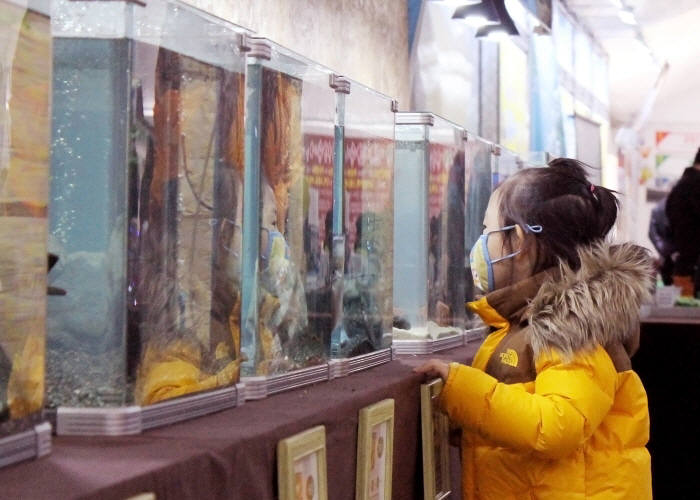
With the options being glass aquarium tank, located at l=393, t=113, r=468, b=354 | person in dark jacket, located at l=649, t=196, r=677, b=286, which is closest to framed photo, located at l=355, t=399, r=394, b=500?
glass aquarium tank, located at l=393, t=113, r=468, b=354

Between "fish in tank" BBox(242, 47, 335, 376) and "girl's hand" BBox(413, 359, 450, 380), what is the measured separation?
19 cm

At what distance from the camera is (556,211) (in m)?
2.03

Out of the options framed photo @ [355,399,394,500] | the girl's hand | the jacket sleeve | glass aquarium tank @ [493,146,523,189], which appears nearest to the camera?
framed photo @ [355,399,394,500]

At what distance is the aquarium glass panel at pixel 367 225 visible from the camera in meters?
1.91

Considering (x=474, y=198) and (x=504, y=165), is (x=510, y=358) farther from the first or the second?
(x=504, y=165)

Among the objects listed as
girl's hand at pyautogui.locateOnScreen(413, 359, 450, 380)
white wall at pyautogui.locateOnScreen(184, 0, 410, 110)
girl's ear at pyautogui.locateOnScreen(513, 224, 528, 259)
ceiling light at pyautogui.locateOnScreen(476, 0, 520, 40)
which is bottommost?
girl's hand at pyautogui.locateOnScreen(413, 359, 450, 380)

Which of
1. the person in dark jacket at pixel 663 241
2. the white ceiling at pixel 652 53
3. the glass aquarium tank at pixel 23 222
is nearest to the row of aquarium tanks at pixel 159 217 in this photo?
the glass aquarium tank at pixel 23 222

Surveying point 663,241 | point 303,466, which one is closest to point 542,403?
point 303,466

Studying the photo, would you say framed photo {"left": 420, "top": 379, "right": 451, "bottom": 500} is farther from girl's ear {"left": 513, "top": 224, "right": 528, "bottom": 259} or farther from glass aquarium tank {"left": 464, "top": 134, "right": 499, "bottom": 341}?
glass aquarium tank {"left": 464, "top": 134, "right": 499, "bottom": 341}

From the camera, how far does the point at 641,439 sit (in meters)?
1.97

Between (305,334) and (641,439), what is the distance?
70 centimetres

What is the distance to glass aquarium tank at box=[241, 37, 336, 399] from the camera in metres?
1.55

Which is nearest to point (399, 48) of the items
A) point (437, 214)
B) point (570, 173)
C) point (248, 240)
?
point (437, 214)

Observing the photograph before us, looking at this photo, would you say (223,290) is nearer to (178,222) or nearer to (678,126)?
(178,222)
